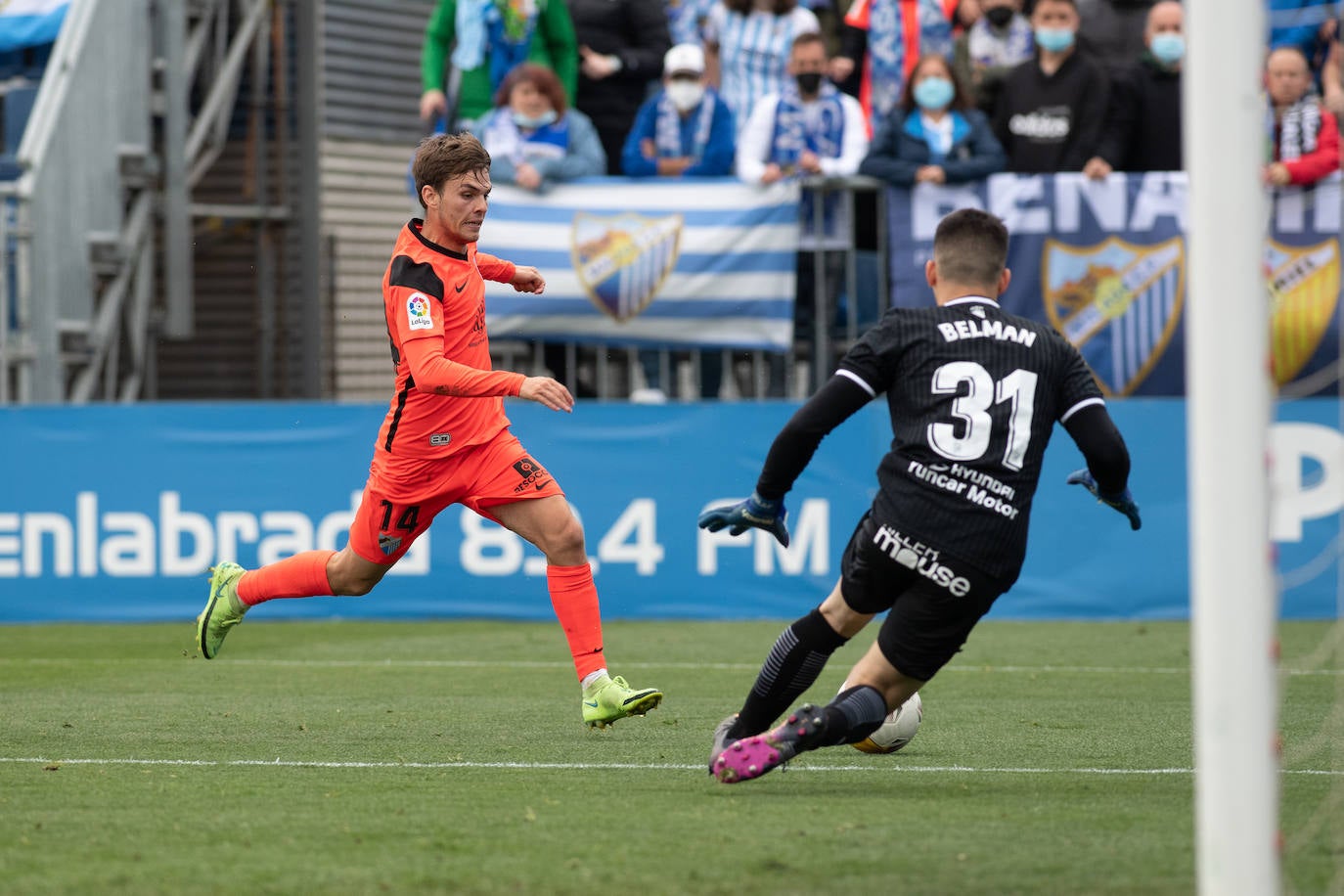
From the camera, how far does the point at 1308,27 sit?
41.0 feet

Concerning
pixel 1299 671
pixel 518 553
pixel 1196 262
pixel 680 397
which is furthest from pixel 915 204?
pixel 1196 262

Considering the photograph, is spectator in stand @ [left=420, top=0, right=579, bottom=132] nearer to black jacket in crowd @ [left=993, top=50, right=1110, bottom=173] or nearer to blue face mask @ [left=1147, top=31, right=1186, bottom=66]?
black jacket in crowd @ [left=993, top=50, right=1110, bottom=173]

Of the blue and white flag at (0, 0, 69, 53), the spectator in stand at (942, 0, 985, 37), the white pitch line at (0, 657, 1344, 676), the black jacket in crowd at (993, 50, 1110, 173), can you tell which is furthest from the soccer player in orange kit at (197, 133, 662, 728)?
the blue and white flag at (0, 0, 69, 53)

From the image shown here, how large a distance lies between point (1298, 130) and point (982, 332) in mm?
7669

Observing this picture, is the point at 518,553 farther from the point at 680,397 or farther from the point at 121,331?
the point at 121,331

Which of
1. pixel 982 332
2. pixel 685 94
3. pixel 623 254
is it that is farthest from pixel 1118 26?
pixel 982 332

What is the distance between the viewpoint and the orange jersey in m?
6.52

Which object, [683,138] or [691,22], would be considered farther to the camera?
[691,22]

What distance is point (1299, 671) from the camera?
9117 millimetres

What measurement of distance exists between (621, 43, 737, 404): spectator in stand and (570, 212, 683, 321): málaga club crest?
52 centimetres

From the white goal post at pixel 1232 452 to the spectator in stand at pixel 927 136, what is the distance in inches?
360

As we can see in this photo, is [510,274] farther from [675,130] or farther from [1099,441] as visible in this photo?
[675,130]

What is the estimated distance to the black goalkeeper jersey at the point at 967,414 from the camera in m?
5.31

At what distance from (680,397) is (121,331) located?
5.15 m
